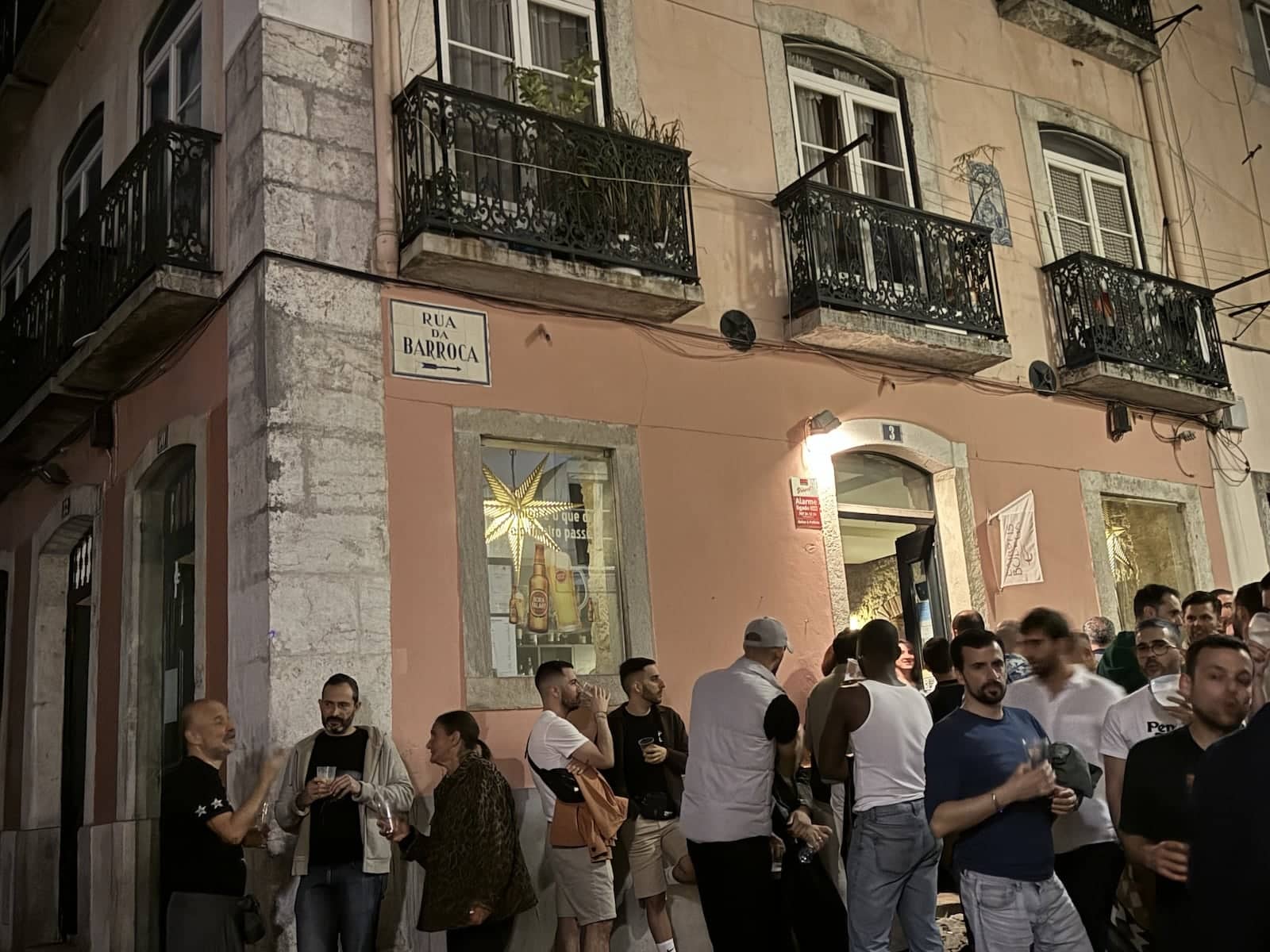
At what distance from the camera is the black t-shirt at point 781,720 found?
5.75 m

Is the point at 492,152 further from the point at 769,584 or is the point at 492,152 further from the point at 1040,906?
the point at 1040,906

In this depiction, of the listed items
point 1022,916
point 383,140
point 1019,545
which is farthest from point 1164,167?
point 1022,916

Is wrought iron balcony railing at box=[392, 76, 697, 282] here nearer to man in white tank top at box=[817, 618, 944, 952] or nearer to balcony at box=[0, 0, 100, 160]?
man in white tank top at box=[817, 618, 944, 952]

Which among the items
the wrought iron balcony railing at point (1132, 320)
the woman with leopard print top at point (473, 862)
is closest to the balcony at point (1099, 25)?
the wrought iron balcony railing at point (1132, 320)

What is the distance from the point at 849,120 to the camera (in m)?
11.1

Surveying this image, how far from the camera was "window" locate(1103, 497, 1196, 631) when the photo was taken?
12.1m

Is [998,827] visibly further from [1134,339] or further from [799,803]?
[1134,339]

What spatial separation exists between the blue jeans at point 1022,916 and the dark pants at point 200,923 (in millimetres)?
2887

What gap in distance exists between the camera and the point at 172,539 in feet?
30.2

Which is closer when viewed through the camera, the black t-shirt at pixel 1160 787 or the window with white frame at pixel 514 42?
the black t-shirt at pixel 1160 787

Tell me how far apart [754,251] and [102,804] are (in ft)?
21.1

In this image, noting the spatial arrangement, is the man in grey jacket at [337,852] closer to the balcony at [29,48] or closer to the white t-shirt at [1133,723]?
the white t-shirt at [1133,723]

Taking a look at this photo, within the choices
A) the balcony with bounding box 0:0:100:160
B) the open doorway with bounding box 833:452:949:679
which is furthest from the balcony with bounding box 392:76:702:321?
the balcony with bounding box 0:0:100:160

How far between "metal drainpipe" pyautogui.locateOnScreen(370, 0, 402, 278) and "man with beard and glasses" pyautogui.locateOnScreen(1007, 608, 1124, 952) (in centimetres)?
451
